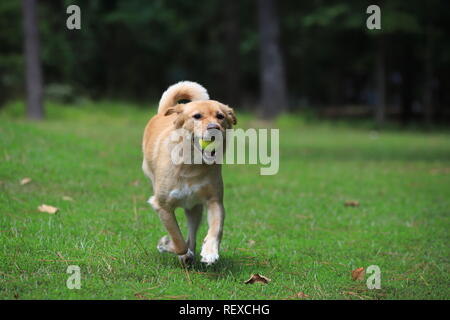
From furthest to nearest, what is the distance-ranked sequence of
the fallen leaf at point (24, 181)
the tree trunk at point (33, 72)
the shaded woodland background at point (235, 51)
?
1. the shaded woodland background at point (235, 51)
2. the tree trunk at point (33, 72)
3. the fallen leaf at point (24, 181)

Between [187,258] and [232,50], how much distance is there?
92.9 feet

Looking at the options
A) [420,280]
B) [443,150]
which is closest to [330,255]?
[420,280]

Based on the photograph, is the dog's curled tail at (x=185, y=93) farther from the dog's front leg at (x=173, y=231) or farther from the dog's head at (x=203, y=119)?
the dog's front leg at (x=173, y=231)

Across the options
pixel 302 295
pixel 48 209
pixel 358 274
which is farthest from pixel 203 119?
pixel 48 209

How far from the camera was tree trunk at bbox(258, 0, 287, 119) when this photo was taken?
25688 millimetres

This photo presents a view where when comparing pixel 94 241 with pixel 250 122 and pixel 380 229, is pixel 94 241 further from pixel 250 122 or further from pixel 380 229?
pixel 250 122

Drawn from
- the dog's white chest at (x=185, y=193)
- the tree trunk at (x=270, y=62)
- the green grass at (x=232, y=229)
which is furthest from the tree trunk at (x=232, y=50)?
the dog's white chest at (x=185, y=193)

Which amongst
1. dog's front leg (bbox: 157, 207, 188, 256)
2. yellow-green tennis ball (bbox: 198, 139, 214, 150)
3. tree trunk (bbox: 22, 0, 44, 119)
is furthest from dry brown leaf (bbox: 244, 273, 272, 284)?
tree trunk (bbox: 22, 0, 44, 119)

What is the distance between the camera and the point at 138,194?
809 centimetres

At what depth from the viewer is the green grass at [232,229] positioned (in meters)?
4.63

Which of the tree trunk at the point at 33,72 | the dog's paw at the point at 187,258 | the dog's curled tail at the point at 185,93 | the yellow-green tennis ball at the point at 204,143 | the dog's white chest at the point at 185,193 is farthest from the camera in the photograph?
the tree trunk at the point at 33,72

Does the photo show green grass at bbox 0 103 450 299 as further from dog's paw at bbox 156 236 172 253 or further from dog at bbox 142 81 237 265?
dog at bbox 142 81 237 265

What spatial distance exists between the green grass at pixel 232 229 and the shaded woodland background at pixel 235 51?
12.1 metres

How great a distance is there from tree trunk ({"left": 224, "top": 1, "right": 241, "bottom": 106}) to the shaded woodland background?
0.06m
